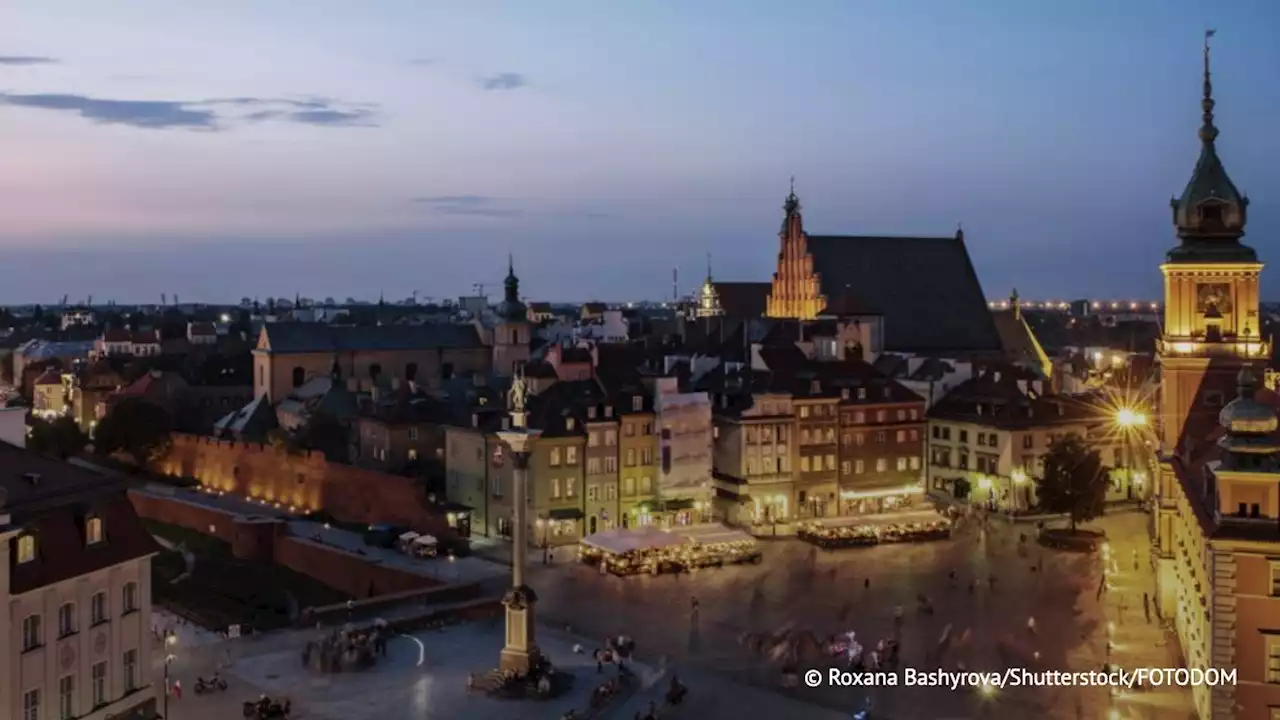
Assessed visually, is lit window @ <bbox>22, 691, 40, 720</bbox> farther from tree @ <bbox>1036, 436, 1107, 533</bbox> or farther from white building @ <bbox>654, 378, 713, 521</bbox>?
tree @ <bbox>1036, 436, 1107, 533</bbox>

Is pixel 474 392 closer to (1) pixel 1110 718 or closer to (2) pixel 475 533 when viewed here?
(2) pixel 475 533

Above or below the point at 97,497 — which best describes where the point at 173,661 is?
below

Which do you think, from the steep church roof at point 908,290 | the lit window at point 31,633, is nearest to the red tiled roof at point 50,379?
the steep church roof at point 908,290

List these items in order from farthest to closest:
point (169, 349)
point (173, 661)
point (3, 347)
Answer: point (3, 347), point (169, 349), point (173, 661)

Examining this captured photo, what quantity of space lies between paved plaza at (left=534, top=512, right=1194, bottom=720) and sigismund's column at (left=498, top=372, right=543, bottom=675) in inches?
132

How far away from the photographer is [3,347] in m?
127

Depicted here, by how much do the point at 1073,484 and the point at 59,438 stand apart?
47.3 metres

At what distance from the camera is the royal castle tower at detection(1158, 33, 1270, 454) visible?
36219mm

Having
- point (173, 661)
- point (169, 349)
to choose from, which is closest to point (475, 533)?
point (173, 661)

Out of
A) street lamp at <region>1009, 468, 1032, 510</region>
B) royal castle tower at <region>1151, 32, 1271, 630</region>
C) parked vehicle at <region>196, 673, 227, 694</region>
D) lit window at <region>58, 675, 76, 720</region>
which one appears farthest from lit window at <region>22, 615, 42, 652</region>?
→ street lamp at <region>1009, 468, 1032, 510</region>

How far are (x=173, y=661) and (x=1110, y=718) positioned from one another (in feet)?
66.6

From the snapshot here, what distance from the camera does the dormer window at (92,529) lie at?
22766 mm

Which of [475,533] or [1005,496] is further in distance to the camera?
[1005,496]

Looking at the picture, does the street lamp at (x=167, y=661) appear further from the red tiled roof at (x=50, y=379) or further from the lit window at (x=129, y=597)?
the red tiled roof at (x=50, y=379)
